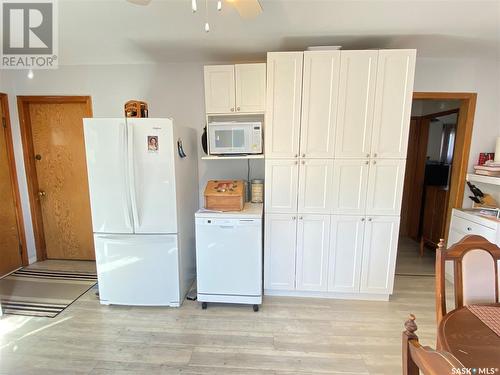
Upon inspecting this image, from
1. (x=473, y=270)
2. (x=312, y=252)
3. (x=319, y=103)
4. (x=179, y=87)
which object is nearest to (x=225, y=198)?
(x=312, y=252)

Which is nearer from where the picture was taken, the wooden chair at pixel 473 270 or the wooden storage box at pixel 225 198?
the wooden chair at pixel 473 270

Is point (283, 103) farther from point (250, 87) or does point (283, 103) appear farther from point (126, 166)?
point (126, 166)

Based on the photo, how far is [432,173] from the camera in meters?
3.87

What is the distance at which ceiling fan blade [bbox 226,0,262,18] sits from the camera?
1354 millimetres

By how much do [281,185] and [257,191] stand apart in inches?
15.0

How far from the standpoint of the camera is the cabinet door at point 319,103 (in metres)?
2.23

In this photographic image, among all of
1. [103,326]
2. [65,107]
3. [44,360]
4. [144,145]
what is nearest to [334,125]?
[144,145]

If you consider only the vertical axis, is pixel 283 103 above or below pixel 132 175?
above

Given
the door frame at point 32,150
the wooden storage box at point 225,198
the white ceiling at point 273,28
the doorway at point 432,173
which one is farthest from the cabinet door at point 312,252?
the door frame at point 32,150

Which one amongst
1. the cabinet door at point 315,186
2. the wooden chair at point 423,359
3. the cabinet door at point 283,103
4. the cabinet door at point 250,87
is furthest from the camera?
the cabinet door at point 250,87

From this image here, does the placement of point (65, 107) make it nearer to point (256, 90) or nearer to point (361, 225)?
point (256, 90)

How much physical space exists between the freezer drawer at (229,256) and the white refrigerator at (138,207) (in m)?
0.24

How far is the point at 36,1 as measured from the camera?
5.79ft

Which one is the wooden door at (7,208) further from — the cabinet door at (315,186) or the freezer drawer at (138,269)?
the cabinet door at (315,186)
